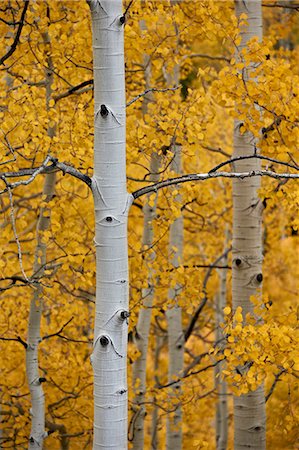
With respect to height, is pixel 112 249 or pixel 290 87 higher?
pixel 290 87

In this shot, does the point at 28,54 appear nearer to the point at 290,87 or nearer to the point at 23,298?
the point at 290,87

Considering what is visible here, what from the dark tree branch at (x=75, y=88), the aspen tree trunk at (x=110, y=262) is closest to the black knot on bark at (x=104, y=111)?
the aspen tree trunk at (x=110, y=262)

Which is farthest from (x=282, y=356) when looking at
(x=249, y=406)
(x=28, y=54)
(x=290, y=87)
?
(x=28, y=54)

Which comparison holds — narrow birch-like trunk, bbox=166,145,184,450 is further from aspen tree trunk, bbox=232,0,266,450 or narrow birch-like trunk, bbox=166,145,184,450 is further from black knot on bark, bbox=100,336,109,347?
black knot on bark, bbox=100,336,109,347

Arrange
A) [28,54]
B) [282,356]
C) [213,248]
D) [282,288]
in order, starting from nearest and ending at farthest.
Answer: [282,356], [28,54], [213,248], [282,288]

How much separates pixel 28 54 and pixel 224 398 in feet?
22.1

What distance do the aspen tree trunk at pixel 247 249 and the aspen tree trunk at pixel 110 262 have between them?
2303 millimetres

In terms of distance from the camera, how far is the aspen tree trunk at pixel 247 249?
5691 millimetres

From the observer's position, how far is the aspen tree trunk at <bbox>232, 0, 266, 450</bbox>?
5691 millimetres

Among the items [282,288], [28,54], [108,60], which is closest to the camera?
[108,60]

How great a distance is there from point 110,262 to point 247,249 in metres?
2.43

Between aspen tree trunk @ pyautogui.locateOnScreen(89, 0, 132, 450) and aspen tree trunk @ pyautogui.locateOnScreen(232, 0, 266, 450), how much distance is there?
230cm

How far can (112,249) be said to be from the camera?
358 centimetres

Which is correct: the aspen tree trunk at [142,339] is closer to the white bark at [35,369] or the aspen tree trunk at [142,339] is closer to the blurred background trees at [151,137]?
the blurred background trees at [151,137]
